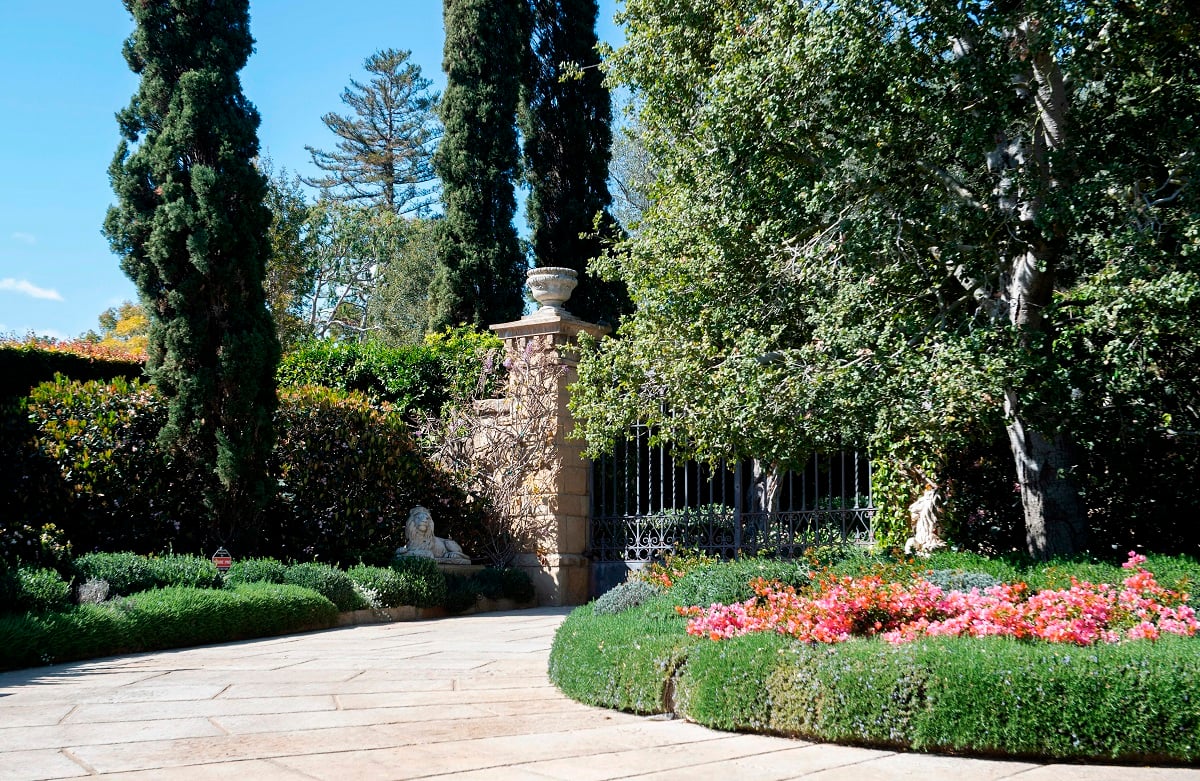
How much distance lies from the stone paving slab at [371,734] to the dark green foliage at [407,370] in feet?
19.8

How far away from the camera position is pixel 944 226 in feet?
24.2

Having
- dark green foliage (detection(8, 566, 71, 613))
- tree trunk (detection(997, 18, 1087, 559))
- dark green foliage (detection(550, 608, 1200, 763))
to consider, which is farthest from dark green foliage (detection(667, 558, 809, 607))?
dark green foliage (detection(8, 566, 71, 613))

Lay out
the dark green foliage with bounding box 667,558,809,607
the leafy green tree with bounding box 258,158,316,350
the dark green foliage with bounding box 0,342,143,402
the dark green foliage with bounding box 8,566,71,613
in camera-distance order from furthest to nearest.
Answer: the leafy green tree with bounding box 258,158,316,350 < the dark green foliage with bounding box 0,342,143,402 < the dark green foliage with bounding box 8,566,71,613 < the dark green foliage with bounding box 667,558,809,607

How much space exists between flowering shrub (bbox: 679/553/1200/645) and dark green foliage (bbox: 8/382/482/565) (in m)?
5.53

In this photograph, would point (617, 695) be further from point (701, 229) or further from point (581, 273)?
point (581, 273)

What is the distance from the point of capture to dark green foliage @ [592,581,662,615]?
264 inches

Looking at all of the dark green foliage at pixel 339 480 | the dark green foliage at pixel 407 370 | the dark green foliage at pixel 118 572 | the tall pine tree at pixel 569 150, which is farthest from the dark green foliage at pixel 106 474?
the tall pine tree at pixel 569 150

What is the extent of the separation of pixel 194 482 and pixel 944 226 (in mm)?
7443

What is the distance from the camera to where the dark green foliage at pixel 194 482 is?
29.9ft

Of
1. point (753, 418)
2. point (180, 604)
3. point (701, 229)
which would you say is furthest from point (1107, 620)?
point (180, 604)

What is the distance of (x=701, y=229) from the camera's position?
8.52 metres

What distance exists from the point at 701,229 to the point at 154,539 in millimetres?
6085

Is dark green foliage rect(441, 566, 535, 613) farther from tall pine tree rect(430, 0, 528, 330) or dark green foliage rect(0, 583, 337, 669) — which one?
tall pine tree rect(430, 0, 528, 330)

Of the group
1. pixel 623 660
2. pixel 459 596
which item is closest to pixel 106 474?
pixel 459 596
